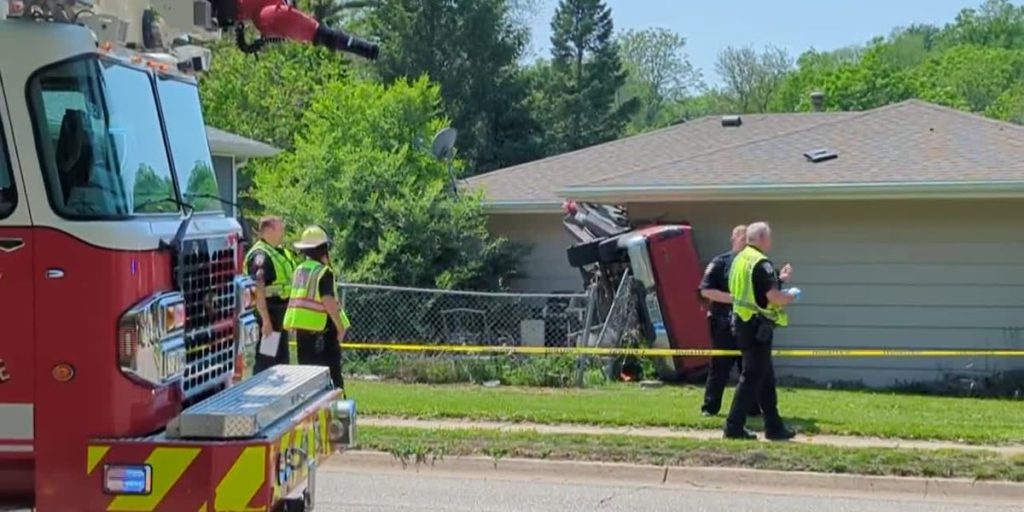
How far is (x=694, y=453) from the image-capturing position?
10250 mm

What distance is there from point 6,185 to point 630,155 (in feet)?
52.8

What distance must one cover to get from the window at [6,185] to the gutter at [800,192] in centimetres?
1201

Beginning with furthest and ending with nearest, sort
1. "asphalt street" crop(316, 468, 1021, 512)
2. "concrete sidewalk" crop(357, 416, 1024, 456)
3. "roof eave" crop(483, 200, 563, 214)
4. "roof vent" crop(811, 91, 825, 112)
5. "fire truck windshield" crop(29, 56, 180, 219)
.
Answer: "roof vent" crop(811, 91, 825, 112), "roof eave" crop(483, 200, 563, 214), "concrete sidewalk" crop(357, 416, 1024, 456), "asphalt street" crop(316, 468, 1021, 512), "fire truck windshield" crop(29, 56, 180, 219)

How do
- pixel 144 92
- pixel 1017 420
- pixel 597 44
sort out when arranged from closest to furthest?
1. pixel 144 92
2. pixel 1017 420
3. pixel 597 44

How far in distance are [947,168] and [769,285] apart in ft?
20.5

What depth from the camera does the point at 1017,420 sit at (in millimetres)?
12391

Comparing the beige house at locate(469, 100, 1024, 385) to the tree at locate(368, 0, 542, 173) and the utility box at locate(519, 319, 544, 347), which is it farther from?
the tree at locate(368, 0, 542, 173)

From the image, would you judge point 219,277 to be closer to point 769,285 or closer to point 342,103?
point 769,285

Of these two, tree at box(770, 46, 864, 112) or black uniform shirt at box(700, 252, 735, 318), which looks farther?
tree at box(770, 46, 864, 112)

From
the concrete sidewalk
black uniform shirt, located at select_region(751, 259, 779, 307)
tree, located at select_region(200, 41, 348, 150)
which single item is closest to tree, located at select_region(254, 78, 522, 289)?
the concrete sidewalk

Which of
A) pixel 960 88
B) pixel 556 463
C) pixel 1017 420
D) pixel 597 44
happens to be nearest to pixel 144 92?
pixel 556 463

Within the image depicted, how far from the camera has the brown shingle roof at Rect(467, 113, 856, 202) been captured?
1948 cm

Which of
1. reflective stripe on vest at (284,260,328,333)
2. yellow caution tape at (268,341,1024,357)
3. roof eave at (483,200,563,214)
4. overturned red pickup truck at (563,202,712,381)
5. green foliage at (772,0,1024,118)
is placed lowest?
yellow caution tape at (268,341,1024,357)

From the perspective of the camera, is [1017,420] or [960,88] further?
[960,88]
